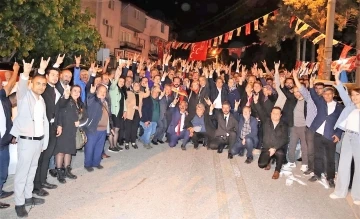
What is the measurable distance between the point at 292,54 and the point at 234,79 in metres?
32.6

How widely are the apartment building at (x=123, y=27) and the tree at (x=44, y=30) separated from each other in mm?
15195

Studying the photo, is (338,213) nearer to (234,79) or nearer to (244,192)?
(244,192)

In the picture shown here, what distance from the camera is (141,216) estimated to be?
200 inches

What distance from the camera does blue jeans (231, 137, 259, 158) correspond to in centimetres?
893

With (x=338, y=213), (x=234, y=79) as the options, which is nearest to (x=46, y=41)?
(x=234, y=79)

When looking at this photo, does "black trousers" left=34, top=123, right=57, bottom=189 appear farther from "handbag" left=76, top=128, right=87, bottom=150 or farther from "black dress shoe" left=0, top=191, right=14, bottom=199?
"handbag" left=76, top=128, right=87, bottom=150

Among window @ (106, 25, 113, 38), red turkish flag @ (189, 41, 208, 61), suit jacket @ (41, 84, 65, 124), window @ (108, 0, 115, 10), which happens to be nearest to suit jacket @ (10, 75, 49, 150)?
suit jacket @ (41, 84, 65, 124)

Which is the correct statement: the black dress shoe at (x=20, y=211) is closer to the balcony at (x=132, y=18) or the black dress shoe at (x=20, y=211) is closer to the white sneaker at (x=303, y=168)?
the white sneaker at (x=303, y=168)

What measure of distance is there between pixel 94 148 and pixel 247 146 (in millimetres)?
3711

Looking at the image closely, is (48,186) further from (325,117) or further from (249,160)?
(325,117)

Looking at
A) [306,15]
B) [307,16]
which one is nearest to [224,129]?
[307,16]

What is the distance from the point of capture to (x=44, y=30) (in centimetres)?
1352

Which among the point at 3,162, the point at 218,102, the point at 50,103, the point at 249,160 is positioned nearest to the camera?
the point at 3,162

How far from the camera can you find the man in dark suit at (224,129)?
31.0 feet
